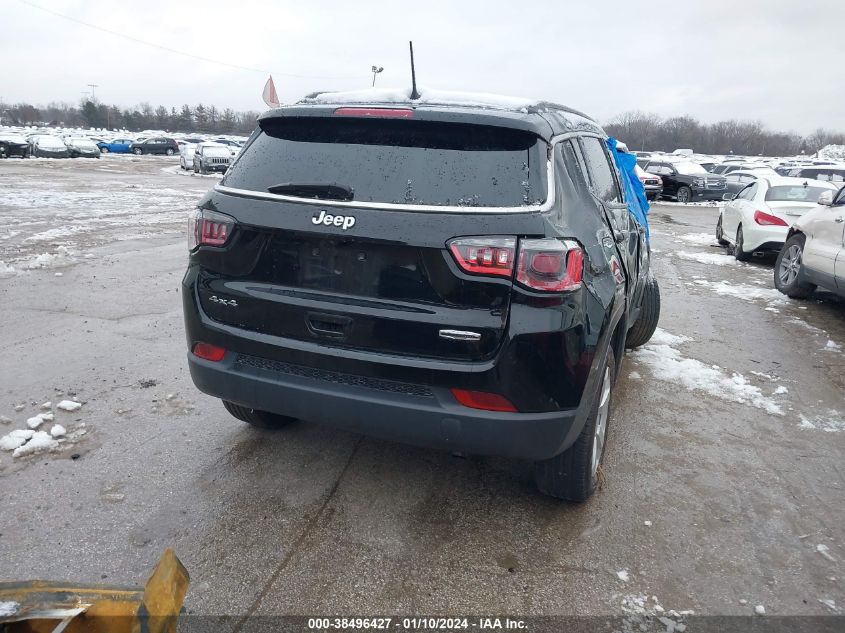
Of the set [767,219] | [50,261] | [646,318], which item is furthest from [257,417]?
[767,219]

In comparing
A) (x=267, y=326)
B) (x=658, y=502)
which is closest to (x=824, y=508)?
(x=658, y=502)

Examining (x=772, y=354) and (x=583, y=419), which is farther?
(x=772, y=354)

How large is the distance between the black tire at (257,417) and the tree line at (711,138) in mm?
91561

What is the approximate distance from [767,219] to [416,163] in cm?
1018

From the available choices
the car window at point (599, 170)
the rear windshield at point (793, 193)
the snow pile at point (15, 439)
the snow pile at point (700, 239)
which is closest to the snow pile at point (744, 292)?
the rear windshield at point (793, 193)

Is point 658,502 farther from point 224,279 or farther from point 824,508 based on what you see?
point 224,279

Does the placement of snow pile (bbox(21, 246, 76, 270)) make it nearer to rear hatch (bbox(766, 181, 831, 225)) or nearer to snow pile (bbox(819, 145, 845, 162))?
rear hatch (bbox(766, 181, 831, 225))

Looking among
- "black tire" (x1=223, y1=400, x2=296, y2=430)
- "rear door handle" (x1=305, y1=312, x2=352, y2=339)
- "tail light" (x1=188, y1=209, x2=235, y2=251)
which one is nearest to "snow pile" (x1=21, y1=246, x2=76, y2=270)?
"black tire" (x1=223, y1=400, x2=296, y2=430)

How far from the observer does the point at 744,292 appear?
8.68 meters

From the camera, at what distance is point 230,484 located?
3.24m

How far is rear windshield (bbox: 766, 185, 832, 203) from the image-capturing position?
35.6 ft

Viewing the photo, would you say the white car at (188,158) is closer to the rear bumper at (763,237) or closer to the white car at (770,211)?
the white car at (770,211)

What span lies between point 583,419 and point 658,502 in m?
0.92

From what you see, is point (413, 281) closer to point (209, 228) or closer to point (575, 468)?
point (209, 228)
